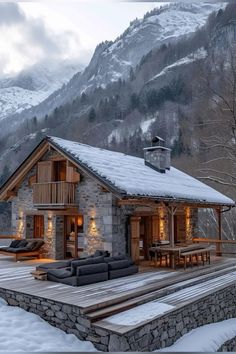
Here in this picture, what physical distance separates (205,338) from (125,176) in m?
6.18

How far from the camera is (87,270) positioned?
29.8 feet

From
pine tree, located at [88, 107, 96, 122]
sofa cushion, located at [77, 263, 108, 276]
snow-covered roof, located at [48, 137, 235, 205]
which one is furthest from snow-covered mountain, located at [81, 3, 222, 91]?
sofa cushion, located at [77, 263, 108, 276]

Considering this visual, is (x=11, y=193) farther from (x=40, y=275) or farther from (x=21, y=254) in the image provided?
(x=40, y=275)

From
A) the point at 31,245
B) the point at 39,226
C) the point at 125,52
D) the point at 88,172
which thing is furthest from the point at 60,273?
the point at 125,52

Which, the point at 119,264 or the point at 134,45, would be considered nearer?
the point at 119,264

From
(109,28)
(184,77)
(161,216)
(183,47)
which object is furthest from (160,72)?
(109,28)

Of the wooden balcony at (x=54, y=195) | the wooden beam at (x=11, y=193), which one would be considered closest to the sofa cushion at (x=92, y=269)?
the wooden balcony at (x=54, y=195)

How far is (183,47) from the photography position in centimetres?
6344

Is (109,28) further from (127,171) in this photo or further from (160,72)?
(160,72)

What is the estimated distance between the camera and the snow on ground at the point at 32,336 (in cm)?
598

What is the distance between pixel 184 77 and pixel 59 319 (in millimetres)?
47193

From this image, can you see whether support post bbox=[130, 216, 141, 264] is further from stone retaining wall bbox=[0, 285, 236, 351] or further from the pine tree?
the pine tree

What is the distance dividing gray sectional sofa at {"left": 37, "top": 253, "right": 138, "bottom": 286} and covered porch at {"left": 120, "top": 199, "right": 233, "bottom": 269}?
1.90m

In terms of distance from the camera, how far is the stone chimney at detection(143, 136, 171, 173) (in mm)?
15891
